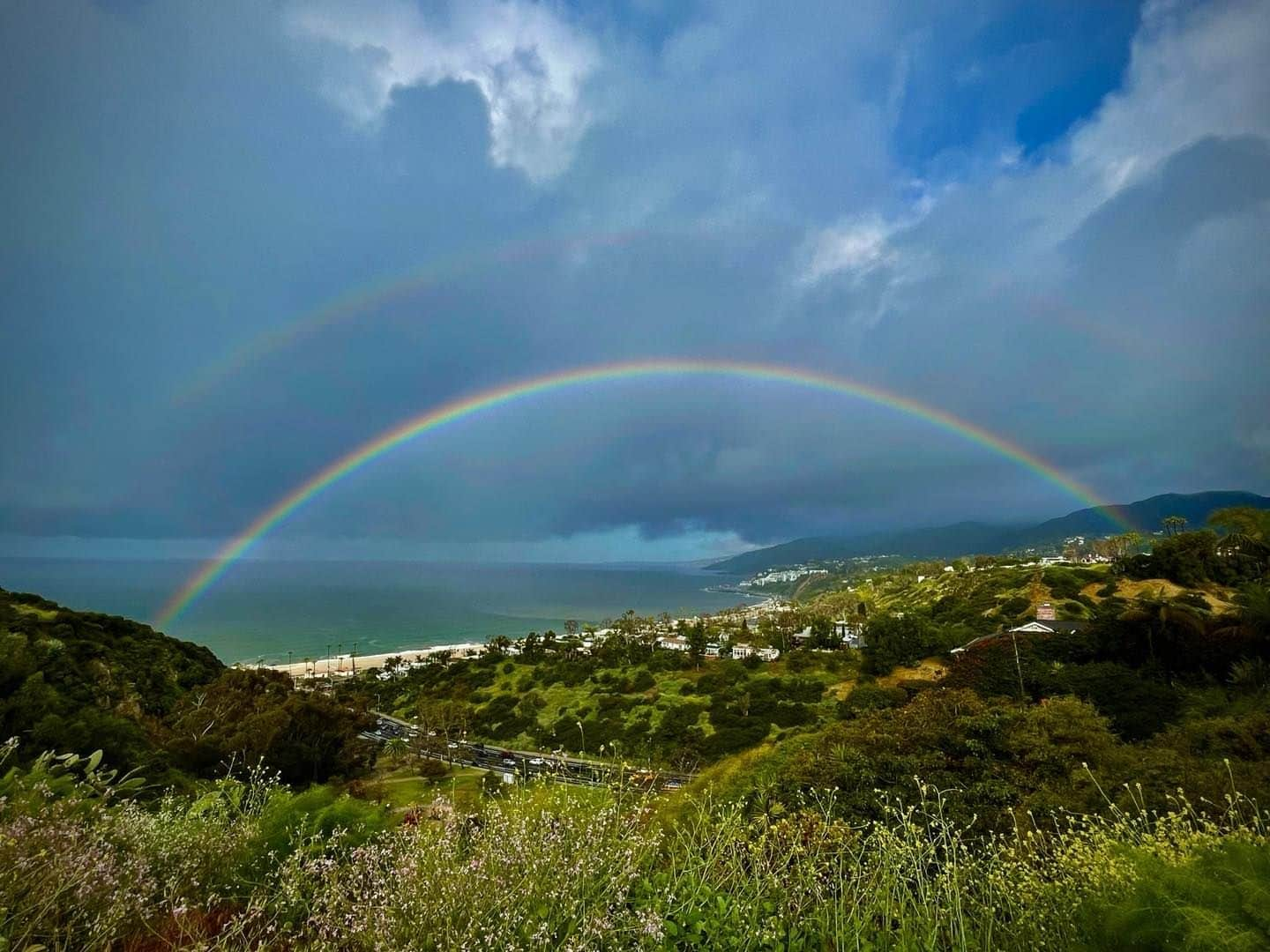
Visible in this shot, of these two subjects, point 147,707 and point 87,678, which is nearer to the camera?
point 87,678

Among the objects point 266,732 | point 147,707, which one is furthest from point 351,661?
point 266,732

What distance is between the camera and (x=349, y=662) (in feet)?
313

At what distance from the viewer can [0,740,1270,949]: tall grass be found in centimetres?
298

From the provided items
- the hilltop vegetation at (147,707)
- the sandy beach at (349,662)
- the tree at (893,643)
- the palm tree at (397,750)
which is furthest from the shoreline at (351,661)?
the tree at (893,643)

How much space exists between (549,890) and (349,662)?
10699 centimetres

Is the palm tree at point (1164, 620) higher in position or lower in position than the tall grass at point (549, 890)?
lower

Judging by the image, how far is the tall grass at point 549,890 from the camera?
298 cm

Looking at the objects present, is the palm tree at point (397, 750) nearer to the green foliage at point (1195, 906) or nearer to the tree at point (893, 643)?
the tree at point (893, 643)

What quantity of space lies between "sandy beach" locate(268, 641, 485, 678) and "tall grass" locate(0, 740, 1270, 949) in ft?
271

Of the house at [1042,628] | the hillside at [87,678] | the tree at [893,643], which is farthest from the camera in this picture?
the tree at [893,643]

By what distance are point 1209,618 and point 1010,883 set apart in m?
29.0

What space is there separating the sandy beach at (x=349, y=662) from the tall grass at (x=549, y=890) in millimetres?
82588

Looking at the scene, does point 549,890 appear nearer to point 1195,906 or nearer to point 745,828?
point 745,828

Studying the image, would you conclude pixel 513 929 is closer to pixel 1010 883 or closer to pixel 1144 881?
pixel 1144 881
